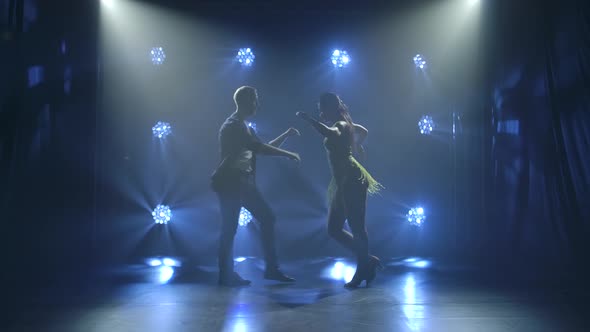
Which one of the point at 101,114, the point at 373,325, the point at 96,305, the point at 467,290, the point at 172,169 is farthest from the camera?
the point at 172,169

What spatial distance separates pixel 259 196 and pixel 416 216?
2751 mm

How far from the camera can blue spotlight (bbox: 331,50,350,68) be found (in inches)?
239

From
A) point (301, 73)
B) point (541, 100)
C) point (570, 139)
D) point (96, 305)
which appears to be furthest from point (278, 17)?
point (96, 305)

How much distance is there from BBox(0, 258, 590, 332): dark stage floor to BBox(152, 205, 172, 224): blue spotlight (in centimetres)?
125

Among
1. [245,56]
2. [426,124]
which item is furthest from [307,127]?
[426,124]

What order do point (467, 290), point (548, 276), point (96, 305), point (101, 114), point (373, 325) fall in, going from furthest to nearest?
point (101, 114), point (548, 276), point (467, 290), point (96, 305), point (373, 325)

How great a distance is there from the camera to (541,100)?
4.90 metres

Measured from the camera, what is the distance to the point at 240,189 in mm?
4102

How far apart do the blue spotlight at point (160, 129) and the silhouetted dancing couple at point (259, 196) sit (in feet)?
6.67

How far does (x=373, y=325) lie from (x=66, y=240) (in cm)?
370

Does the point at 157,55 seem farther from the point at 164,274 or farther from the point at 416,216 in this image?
the point at 416,216

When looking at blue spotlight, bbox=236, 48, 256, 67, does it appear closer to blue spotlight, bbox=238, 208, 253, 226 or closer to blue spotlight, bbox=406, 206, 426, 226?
blue spotlight, bbox=238, 208, 253, 226

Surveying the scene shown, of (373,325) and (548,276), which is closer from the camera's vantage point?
(373,325)

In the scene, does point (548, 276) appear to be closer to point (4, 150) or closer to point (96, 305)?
point (96, 305)
